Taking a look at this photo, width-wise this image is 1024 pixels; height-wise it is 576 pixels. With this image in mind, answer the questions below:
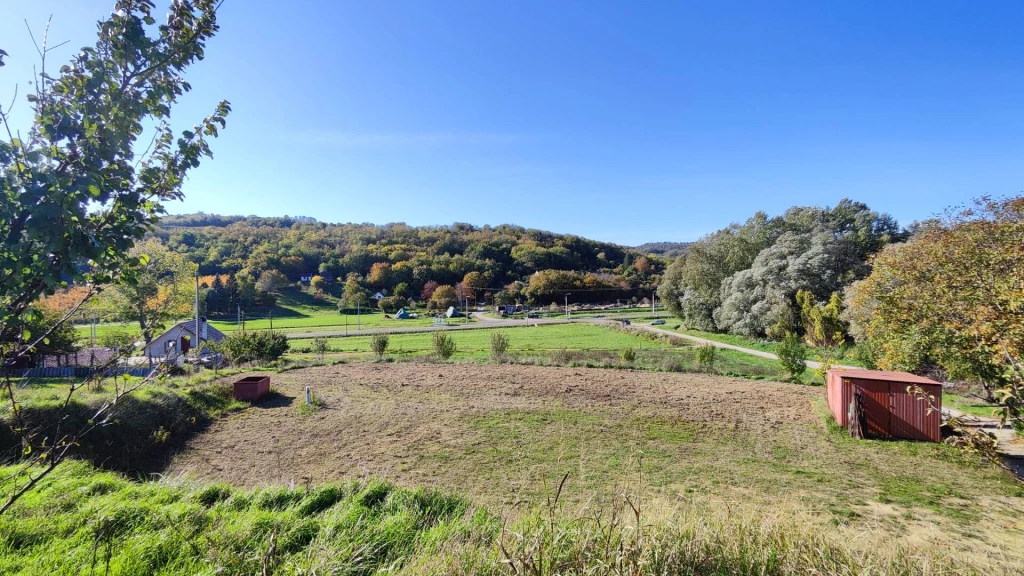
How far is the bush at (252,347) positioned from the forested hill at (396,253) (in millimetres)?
63772

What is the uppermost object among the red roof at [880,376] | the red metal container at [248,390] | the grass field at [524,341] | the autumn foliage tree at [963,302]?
the autumn foliage tree at [963,302]

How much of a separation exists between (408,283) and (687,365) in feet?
269

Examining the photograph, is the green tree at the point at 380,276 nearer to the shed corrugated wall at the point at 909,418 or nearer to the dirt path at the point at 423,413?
the dirt path at the point at 423,413

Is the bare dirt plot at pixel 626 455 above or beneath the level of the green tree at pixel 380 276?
beneath

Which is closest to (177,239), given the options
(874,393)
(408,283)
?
(408,283)

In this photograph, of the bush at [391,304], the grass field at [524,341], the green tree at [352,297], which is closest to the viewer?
the grass field at [524,341]

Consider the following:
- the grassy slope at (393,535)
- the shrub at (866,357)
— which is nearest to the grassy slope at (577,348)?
the shrub at (866,357)

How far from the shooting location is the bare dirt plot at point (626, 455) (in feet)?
25.9

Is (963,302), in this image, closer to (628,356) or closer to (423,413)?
(423,413)

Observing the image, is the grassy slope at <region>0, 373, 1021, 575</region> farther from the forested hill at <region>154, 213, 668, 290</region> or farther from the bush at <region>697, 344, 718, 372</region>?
the forested hill at <region>154, 213, 668, 290</region>

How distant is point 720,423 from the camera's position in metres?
13.6

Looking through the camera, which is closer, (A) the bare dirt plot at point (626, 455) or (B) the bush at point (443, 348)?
(A) the bare dirt plot at point (626, 455)

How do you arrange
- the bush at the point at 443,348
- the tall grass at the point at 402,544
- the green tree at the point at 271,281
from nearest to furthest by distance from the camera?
the tall grass at the point at 402,544 < the bush at the point at 443,348 < the green tree at the point at 271,281

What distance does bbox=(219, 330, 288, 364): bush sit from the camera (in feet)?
77.9
